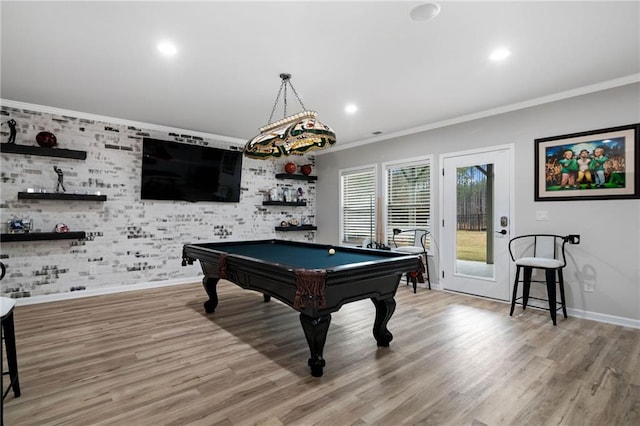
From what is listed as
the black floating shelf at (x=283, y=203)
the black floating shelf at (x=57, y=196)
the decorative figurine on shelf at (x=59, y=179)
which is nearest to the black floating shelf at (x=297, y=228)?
the black floating shelf at (x=283, y=203)

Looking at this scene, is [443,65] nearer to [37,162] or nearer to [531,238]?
[531,238]

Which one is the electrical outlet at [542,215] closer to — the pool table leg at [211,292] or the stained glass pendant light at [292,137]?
the stained glass pendant light at [292,137]

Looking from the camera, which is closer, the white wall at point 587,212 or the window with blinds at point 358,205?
the white wall at point 587,212

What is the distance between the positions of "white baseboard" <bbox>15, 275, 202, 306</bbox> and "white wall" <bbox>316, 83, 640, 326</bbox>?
200 inches

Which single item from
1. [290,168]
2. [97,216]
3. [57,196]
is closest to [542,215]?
[290,168]

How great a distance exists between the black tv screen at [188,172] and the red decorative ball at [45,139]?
1.13m

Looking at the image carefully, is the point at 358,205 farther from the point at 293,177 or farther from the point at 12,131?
the point at 12,131

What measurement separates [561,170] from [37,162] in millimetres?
6758

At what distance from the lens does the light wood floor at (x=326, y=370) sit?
194 centimetres

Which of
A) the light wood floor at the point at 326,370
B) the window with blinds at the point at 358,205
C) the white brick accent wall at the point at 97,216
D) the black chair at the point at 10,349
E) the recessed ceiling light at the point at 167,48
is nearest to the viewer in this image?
the light wood floor at the point at 326,370

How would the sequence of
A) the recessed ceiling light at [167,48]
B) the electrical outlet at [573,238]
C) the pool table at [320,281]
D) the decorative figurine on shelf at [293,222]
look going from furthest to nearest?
1. the decorative figurine on shelf at [293,222]
2. the electrical outlet at [573,238]
3. the recessed ceiling light at [167,48]
4. the pool table at [320,281]

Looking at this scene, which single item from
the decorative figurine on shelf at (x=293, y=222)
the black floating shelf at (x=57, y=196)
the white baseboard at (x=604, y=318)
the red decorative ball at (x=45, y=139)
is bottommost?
the white baseboard at (x=604, y=318)

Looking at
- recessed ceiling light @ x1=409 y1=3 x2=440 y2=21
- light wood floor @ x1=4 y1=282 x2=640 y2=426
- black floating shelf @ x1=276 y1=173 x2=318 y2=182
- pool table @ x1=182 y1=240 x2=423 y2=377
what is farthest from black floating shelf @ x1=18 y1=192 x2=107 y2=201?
recessed ceiling light @ x1=409 y1=3 x2=440 y2=21

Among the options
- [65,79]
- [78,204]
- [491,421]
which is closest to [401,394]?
[491,421]
